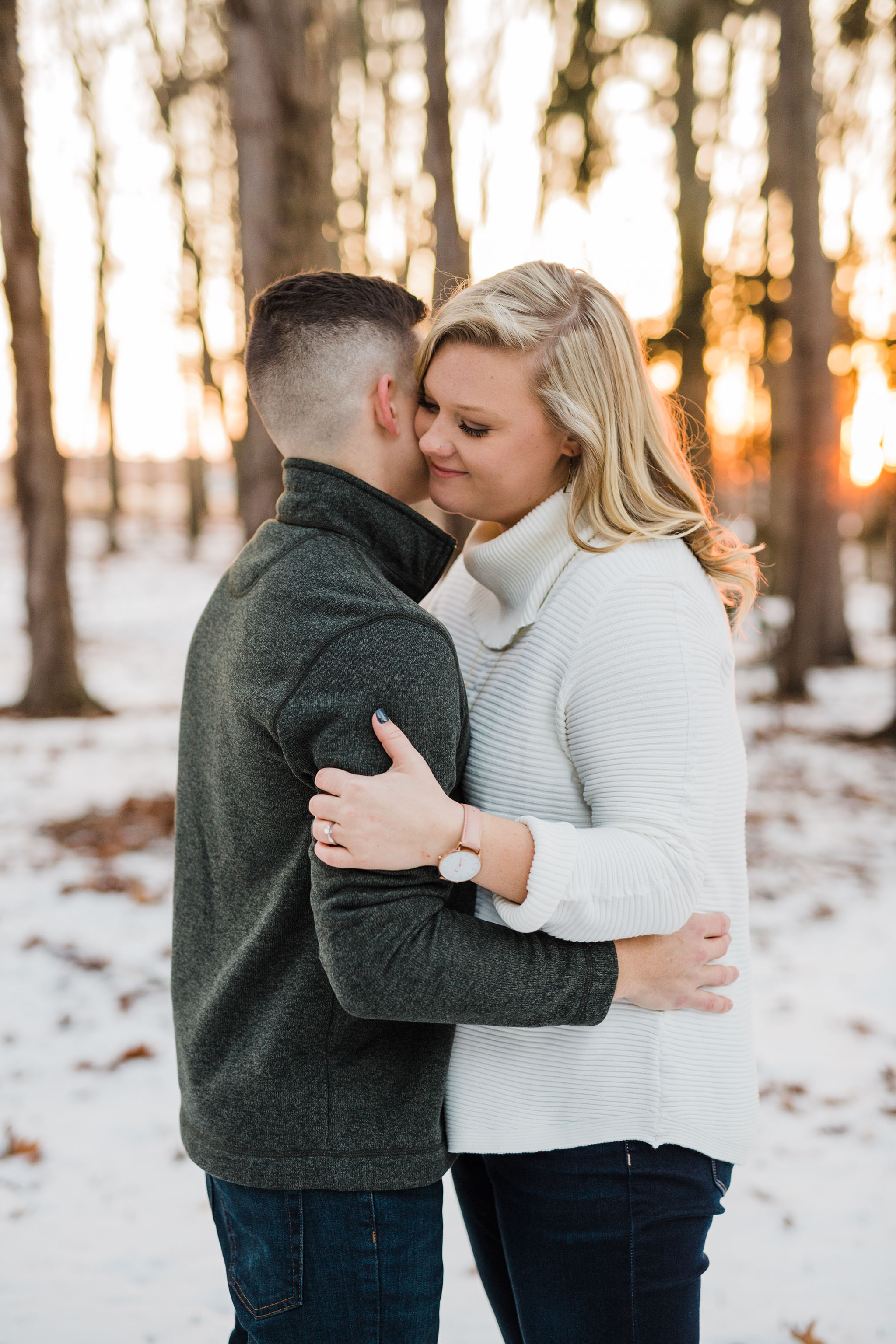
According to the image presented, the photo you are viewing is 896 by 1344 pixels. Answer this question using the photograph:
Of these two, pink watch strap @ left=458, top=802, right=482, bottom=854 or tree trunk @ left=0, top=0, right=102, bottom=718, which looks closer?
pink watch strap @ left=458, top=802, right=482, bottom=854

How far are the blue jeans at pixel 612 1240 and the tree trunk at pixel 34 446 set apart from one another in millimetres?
9033

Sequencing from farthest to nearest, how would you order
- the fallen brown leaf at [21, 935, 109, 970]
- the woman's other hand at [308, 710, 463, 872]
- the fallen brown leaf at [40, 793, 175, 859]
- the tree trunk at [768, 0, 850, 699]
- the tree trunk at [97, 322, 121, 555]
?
1. the tree trunk at [97, 322, 121, 555]
2. the tree trunk at [768, 0, 850, 699]
3. the fallen brown leaf at [40, 793, 175, 859]
4. the fallen brown leaf at [21, 935, 109, 970]
5. the woman's other hand at [308, 710, 463, 872]

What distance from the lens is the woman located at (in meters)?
1.34

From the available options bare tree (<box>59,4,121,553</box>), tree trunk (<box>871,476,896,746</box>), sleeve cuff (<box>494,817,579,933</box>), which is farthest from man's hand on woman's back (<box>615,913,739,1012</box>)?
bare tree (<box>59,4,121,553</box>)

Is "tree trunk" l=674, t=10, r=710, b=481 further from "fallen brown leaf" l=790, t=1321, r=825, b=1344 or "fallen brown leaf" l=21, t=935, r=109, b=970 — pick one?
"fallen brown leaf" l=790, t=1321, r=825, b=1344

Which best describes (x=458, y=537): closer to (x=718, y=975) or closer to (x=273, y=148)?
(x=273, y=148)

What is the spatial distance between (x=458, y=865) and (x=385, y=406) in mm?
756

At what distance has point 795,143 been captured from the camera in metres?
9.67

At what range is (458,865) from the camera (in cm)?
131

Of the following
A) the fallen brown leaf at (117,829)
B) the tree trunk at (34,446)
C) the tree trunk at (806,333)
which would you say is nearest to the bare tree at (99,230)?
the tree trunk at (34,446)

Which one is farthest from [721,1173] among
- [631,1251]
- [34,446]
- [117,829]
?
[34,446]

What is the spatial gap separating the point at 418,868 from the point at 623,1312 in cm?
74

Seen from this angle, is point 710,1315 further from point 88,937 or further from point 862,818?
point 862,818

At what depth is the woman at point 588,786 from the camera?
134 centimetres
